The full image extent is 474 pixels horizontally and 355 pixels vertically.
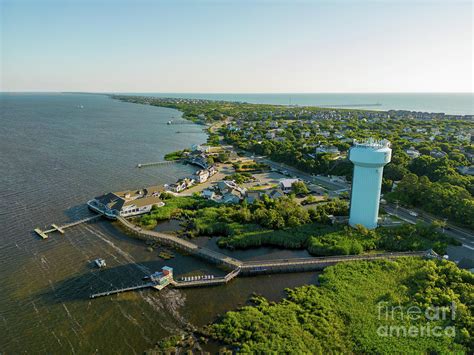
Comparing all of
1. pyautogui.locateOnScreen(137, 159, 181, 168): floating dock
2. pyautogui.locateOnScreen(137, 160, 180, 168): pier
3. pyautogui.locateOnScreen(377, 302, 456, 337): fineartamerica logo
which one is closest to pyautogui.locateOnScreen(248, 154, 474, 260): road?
pyautogui.locateOnScreen(377, 302, 456, 337): fineartamerica logo

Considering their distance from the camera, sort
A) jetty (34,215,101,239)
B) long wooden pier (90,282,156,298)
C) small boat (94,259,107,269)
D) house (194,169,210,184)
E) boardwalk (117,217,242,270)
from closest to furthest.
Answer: long wooden pier (90,282,156,298) → small boat (94,259,107,269) → boardwalk (117,217,242,270) → jetty (34,215,101,239) → house (194,169,210,184)

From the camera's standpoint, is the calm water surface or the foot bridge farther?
the foot bridge

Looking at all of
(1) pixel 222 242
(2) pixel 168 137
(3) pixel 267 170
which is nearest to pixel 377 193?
(1) pixel 222 242

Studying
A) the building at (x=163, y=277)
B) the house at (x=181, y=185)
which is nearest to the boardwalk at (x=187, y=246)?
the building at (x=163, y=277)

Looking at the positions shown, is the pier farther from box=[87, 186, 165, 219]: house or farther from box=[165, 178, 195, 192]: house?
box=[87, 186, 165, 219]: house

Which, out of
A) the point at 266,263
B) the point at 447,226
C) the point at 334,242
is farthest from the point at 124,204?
the point at 447,226

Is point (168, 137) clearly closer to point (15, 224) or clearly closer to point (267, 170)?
point (267, 170)
